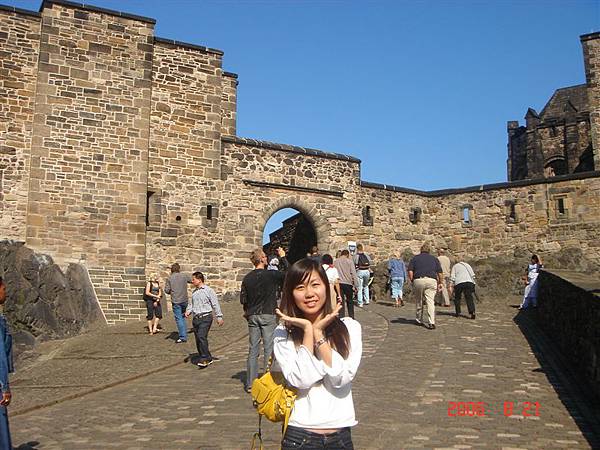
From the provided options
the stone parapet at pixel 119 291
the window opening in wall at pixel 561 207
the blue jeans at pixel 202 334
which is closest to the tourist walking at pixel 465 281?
the blue jeans at pixel 202 334

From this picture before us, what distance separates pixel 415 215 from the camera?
2333 centimetres

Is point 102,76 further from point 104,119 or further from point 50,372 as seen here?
point 50,372

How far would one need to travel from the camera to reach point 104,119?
1742 cm

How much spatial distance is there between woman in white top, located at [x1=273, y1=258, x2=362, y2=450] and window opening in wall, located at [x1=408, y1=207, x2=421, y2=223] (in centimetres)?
2030

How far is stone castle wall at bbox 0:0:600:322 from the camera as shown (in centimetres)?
1650

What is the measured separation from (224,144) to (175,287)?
7.81m

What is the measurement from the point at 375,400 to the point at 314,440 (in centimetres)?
417

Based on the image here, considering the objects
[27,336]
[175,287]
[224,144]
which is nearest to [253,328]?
[175,287]

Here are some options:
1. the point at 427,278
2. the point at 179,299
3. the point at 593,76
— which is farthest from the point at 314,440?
the point at 593,76

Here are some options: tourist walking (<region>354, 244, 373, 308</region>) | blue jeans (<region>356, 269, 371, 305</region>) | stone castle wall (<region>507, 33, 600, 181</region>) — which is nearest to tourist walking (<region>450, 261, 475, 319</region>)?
tourist walking (<region>354, 244, 373, 308</region>)

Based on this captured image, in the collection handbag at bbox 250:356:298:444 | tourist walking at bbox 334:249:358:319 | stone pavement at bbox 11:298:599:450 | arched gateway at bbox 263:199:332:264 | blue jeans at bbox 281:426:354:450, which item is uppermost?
arched gateway at bbox 263:199:332:264

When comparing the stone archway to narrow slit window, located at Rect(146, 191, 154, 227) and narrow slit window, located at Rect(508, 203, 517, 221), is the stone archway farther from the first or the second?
narrow slit window, located at Rect(508, 203, 517, 221)

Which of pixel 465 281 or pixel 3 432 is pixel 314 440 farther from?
pixel 465 281

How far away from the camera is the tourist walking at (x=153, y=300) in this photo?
13.4 m
